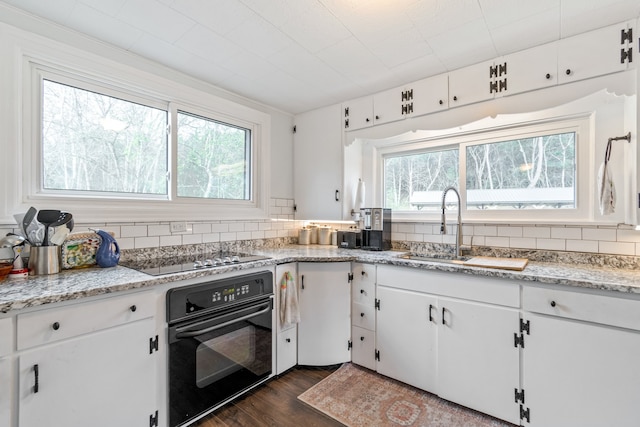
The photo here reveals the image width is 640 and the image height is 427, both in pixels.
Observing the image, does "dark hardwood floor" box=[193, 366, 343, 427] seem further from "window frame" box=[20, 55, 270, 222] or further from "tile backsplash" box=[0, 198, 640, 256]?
"window frame" box=[20, 55, 270, 222]

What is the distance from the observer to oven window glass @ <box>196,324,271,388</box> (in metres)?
1.70

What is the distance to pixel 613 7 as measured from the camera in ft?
5.04

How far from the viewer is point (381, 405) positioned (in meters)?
1.87

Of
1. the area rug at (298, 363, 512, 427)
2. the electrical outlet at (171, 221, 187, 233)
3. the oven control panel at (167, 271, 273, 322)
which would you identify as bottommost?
the area rug at (298, 363, 512, 427)

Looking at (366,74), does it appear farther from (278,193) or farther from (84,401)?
(84,401)

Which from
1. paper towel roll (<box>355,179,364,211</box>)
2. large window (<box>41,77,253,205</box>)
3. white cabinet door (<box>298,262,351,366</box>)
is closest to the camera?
large window (<box>41,77,253,205</box>)

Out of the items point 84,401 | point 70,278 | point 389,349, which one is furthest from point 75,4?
point 389,349

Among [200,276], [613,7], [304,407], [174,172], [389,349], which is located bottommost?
[304,407]

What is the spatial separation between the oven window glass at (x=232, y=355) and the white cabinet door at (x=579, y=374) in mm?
1597

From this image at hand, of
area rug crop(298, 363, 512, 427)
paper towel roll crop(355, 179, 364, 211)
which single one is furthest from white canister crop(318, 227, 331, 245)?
area rug crop(298, 363, 512, 427)

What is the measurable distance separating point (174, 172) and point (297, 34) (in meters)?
1.36

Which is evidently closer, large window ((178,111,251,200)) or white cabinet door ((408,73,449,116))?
white cabinet door ((408,73,449,116))

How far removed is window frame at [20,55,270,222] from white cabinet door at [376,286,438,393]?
1473 millimetres

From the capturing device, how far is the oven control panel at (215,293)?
1583 mm
